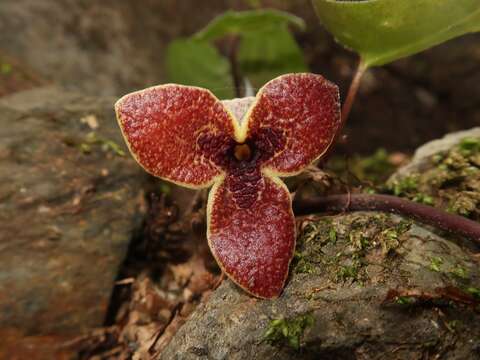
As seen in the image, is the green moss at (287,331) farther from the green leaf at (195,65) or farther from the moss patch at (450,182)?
the green leaf at (195,65)

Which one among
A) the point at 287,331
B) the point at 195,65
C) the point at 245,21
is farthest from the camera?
the point at 195,65

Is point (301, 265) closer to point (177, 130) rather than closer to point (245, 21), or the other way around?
point (177, 130)

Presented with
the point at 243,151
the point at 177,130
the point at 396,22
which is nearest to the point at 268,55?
the point at 396,22

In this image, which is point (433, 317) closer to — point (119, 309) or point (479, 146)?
point (479, 146)

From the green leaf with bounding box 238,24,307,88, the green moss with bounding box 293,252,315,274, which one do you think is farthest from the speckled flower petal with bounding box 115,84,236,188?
the green leaf with bounding box 238,24,307,88

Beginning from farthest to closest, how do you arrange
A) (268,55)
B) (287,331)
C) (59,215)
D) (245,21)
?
(268,55) < (245,21) < (59,215) < (287,331)

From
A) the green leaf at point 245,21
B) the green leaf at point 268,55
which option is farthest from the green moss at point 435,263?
the green leaf at point 268,55
